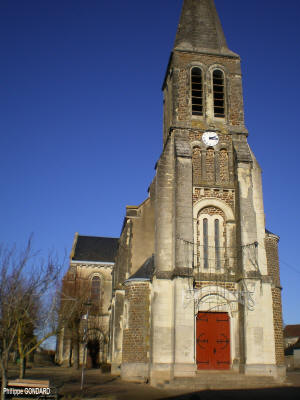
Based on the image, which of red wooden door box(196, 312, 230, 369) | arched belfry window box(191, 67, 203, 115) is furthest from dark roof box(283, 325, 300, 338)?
arched belfry window box(191, 67, 203, 115)

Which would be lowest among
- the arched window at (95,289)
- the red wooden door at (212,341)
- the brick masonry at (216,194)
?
the red wooden door at (212,341)

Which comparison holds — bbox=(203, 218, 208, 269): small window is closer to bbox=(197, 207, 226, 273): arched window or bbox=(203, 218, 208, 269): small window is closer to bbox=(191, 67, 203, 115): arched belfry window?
bbox=(197, 207, 226, 273): arched window

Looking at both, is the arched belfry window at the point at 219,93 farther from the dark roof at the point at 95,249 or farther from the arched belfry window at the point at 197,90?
the dark roof at the point at 95,249

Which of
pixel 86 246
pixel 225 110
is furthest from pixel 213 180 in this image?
pixel 86 246

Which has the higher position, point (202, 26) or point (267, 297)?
point (202, 26)

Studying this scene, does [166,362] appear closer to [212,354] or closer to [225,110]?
[212,354]

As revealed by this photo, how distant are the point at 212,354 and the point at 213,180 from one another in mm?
9175

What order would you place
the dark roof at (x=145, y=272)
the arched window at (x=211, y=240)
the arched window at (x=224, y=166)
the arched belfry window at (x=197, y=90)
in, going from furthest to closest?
the arched belfry window at (x=197, y=90), the arched window at (x=224, y=166), the dark roof at (x=145, y=272), the arched window at (x=211, y=240)

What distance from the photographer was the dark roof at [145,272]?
22.3 m

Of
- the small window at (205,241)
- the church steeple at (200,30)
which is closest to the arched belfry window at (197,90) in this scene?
the church steeple at (200,30)

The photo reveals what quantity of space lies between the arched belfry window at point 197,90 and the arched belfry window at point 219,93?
908 mm

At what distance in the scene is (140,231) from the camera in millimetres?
26328

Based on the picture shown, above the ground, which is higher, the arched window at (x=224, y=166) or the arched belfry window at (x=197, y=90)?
the arched belfry window at (x=197, y=90)

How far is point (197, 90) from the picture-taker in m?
25.5
